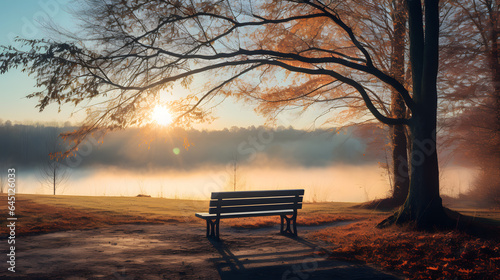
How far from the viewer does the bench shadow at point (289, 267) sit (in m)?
5.48

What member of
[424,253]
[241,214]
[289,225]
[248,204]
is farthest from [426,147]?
[241,214]

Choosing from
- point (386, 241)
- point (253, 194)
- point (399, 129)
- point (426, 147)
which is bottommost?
point (386, 241)

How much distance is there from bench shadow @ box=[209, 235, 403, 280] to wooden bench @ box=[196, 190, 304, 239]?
1.16 metres

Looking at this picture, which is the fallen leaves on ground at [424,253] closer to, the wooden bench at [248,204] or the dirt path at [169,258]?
the dirt path at [169,258]

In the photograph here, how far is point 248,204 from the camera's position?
27.9 feet

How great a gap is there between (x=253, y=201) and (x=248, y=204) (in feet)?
0.42

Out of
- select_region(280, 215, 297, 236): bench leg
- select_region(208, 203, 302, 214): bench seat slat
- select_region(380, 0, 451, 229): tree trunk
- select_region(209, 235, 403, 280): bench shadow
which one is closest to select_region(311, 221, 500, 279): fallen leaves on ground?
select_region(209, 235, 403, 280): bench shadow

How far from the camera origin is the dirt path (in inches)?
215

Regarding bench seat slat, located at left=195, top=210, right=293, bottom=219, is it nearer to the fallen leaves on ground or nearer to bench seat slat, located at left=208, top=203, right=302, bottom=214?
bench seat slat, located at left=208, top=203, right=302, bottom=214

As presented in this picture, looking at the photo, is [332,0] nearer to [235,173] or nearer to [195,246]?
[195,246]

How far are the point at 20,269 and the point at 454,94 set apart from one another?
49.8 ft

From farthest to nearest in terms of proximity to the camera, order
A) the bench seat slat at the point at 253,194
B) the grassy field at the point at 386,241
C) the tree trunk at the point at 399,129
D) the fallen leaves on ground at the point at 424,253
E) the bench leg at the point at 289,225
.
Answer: the tree trunk at the point at 399,129 < the bench leg at the point at 289,225 < the bench seat slat at the point at 253,194 < the grassy field at the point at 386,241 < the fallen leaves on ground at the point at 424,253

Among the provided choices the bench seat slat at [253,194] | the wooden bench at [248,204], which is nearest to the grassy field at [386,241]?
the wooden bench at [248,204]

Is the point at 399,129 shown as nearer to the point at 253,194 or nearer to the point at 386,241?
the point at 386,241
